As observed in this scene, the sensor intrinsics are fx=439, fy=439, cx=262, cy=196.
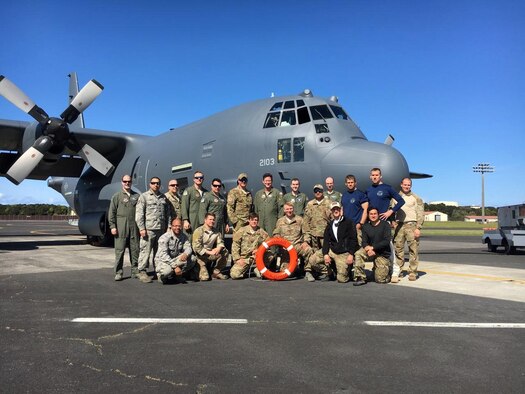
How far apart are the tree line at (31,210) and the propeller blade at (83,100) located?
297 feet

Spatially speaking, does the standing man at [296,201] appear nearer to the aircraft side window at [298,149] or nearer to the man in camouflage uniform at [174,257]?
the aircraft side window at [298,149]

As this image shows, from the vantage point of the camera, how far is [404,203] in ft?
29.7

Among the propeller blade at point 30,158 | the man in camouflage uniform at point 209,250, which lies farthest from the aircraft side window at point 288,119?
the propeller blade at point 30,158

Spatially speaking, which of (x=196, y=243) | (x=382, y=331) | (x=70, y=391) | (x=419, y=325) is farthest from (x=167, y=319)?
(x=196, y=243)

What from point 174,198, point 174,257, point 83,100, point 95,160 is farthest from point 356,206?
point 83,100

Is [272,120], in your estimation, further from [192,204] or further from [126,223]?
[126,223]

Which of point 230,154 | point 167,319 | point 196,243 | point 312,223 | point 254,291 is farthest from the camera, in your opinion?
point 230,154

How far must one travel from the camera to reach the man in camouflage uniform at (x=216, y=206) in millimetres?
9945

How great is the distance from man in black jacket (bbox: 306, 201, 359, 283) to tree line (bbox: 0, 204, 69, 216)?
10023 cm

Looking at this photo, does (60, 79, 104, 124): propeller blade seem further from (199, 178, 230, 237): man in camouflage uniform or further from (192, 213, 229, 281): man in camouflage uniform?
(192, 213, 229, 281): man in camouflage uniform

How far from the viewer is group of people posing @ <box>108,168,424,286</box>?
8.46 meters

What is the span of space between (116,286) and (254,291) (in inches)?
99.9

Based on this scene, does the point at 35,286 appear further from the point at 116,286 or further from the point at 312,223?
the point at 312,223

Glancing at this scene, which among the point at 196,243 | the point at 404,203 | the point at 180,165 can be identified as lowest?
the point at 196,243
